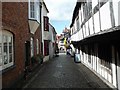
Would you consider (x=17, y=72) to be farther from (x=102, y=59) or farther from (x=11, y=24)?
(x=102, y=59)

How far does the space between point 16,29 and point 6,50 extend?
193 centimetres

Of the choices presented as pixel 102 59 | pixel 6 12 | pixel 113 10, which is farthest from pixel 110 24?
pixel 6 12

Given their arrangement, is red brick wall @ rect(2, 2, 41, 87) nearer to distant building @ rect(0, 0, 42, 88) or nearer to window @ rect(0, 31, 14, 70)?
distant building @ rect(0, 0, 42, 88)

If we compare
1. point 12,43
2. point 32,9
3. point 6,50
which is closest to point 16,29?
point 12,43

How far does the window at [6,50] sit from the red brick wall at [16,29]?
32 cm

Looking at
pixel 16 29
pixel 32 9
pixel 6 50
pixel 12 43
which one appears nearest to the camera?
pixel 6 50

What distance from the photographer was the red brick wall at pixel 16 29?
10094 millimetres

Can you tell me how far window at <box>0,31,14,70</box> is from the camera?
32.0 ft

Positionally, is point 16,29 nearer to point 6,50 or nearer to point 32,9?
point 6,50

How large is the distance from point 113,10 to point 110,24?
0.69m

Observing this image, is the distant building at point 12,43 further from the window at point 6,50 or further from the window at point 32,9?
the window at point 32,9

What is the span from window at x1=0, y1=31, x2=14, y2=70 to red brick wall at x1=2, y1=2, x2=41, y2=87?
0.32 meters

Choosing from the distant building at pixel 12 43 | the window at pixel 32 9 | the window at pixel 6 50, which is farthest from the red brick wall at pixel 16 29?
the window at pixel 32 9

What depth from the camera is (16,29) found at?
39.4ft
